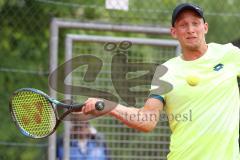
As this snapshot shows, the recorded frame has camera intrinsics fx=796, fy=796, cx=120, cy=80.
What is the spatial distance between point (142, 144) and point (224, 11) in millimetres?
1463

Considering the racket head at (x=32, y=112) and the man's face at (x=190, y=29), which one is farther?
the racket head at (x=32, y=112)

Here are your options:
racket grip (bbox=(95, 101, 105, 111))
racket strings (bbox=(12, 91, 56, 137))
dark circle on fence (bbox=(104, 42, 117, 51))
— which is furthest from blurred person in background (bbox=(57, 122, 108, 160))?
racket grip (bbox=(95, 101, 105, 111))

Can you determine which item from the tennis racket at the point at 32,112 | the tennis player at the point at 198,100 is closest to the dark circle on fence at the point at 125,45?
the tennis racket at the point at 32,112

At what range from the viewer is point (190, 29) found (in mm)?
4746

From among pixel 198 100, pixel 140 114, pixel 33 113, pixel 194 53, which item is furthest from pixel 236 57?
pixel 33 113

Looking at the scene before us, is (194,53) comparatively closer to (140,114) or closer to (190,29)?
Answer: (190,29)

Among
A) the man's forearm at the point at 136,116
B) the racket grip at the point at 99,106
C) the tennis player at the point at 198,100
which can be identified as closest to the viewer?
the racket grip at the point at 99,106

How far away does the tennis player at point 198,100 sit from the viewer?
4.62 m

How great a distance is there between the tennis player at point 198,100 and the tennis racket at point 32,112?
65 centimetres

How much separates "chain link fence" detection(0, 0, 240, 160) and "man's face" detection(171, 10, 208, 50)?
2.15 m

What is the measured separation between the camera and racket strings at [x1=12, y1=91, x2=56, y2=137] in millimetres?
5082

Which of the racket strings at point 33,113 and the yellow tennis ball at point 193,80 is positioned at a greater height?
the yellow tennis ball at point 193,80

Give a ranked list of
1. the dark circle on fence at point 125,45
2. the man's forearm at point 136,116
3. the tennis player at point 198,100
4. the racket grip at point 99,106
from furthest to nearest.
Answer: the dark circle on fence at point 125,45 < the tennis player at point 198,100 < the man's forearm at point 136,116 < the racket grip at point 99,106

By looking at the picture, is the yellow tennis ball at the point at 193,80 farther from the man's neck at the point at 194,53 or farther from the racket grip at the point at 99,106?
the racket grip at the point at 99,106
